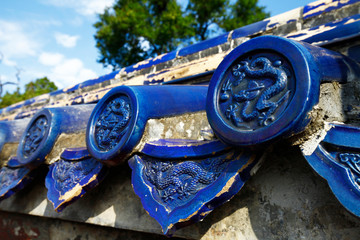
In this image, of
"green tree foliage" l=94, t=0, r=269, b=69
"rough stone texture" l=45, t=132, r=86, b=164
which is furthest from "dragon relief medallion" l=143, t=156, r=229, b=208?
"green tree foliage" l=94, t=0, r=269, b=69

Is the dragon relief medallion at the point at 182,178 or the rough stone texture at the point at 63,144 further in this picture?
the rough stone texture at the point at 63,144

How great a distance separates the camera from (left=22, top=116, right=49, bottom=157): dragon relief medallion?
1.39 metres

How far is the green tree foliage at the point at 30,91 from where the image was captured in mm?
11930

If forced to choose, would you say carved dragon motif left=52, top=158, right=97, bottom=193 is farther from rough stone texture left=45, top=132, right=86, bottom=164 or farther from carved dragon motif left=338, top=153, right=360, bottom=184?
carved dragon motif left=338, top=153, right=360, bottom=184

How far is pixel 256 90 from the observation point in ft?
2.46

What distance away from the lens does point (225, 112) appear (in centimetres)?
79

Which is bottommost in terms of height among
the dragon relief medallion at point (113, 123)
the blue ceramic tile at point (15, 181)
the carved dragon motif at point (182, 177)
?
the blue ceramic tile at point (15, 181)

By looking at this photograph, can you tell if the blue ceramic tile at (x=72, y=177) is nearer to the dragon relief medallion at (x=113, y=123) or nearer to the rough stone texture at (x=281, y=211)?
the dragon relief medallion at (x=113, y=123)

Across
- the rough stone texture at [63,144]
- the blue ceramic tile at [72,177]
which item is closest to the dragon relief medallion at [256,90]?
the blue ceramic tile at [72,177]

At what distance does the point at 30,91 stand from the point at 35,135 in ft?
43.6

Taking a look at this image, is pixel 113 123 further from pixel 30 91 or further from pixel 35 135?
pixel 30 91

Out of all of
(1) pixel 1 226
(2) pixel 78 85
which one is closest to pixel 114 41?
(2) pixel 78 85

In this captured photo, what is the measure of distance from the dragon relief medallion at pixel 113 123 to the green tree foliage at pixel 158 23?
35.4 ft

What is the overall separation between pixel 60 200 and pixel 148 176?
0.45 metres
